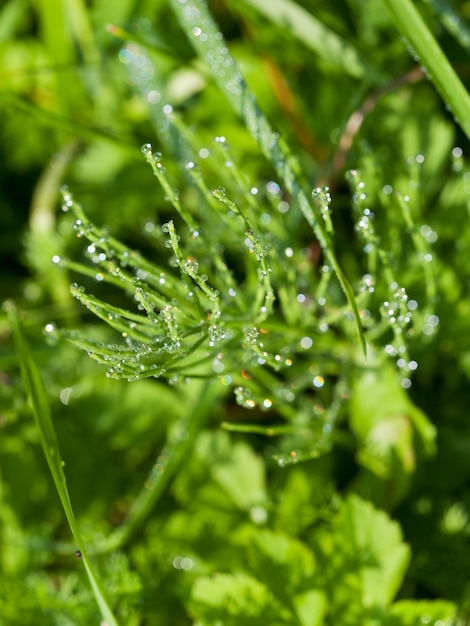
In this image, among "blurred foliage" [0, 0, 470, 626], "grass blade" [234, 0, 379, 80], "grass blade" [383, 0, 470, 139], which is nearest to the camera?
"grass blade" [383, 0, 470, 139]

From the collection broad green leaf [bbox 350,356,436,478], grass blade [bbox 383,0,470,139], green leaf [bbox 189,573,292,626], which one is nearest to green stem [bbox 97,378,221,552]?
green leaf [bbox 189,573,292,626]

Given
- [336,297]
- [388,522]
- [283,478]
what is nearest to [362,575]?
[388,522]

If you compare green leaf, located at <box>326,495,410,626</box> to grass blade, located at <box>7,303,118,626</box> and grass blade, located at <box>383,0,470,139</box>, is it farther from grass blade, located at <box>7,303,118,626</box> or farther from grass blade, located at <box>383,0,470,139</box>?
grass blade, located at <box>383,0,470,139</box>

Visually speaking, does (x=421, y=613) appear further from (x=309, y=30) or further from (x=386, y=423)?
(x=309, y=30)

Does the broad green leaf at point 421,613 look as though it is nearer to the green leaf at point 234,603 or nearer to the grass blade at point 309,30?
the green leaf at point 234,603

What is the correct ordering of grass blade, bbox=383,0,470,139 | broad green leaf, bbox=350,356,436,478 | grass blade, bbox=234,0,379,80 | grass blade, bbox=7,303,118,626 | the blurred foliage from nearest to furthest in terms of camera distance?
grass blade, bbox=7,303,118,626
grass blade, bbox=383,0,470,139
the blurred foliage
broad green leaf, bbox=350,356,436,478
grass blade, bbox=234,0,379,80

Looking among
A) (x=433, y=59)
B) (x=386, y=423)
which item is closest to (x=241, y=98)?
(x=433, y=59)

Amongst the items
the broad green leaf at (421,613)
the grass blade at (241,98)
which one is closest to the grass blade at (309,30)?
the grass blade at (241,98)
